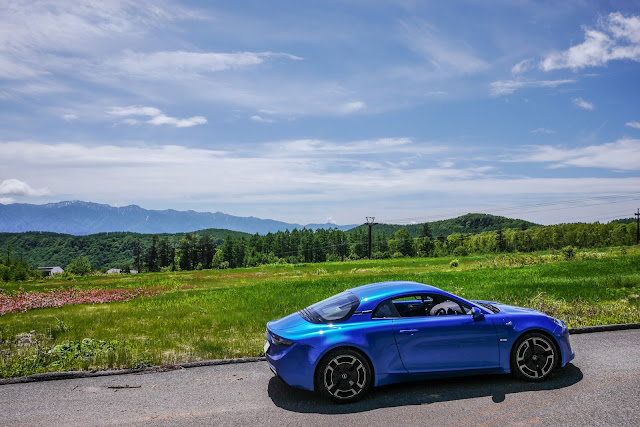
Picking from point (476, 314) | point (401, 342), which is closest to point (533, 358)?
point (476, 314)

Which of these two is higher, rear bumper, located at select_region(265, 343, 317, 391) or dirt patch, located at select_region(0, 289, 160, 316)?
rear bumper, located at select_region(265, 343, 317, 391)

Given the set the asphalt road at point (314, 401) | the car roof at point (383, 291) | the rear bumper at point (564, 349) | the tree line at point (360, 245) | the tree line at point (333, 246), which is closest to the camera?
the asphalt road at point (314, 401)

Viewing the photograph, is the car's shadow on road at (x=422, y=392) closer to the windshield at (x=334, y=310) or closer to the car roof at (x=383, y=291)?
the windshield at (x=334, y=310)

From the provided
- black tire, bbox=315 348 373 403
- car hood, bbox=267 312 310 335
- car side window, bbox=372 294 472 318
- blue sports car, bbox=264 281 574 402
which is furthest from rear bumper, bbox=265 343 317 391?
car side window, bbox=372 294 472 318

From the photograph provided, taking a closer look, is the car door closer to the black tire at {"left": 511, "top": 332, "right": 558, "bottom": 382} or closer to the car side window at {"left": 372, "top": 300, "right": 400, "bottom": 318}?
the car side window at {"left": 372, "top": 300, "right": 400, "bottom": 318}

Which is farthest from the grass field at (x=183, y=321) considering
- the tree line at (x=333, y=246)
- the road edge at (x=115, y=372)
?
the tree line at (x=333, y=246)

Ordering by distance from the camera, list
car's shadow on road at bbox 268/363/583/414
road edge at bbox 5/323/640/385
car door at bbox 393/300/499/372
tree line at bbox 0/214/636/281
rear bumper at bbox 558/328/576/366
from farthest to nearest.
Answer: tree line at bbox 0/214/636/281 → road edge at bbox 5/323/640/385 → rear bumper at bbox 558/328/576/366 → car door at bbox 393/300/499/372 → car's shadow on road at bbox 268/363/583/414

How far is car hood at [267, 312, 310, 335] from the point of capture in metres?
6.52

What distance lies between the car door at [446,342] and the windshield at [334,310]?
74 centimetres

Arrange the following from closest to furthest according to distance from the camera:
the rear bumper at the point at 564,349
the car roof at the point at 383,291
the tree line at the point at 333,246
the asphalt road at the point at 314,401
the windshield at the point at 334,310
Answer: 1. the asphalt road at the point at 314,401
2. the windshield at the point at 334,310
3. the car roof at the point at 383,291
4. the rear bumper at the point at 564,349
5. the tree line at the point at 333,246

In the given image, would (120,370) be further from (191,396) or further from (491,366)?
(491,366)

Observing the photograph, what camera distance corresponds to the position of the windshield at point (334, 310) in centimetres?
653

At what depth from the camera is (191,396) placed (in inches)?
261

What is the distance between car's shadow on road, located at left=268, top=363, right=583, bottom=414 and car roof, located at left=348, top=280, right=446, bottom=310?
1366 millimetres
